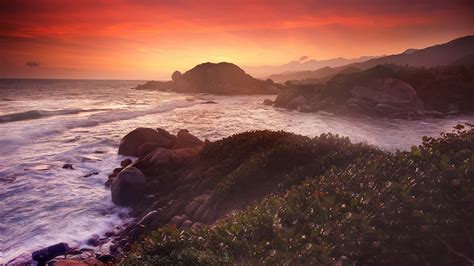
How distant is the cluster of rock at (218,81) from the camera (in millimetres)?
102125

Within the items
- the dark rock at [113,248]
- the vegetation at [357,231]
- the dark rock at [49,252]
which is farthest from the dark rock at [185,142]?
the vegetation at [357,231]

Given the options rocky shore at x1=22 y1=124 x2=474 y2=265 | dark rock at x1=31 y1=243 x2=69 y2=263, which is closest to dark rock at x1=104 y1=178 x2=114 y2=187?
rocky shore at x1=22 y1=124 x2=474 y2=265

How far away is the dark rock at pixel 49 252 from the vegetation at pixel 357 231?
5.78 meters

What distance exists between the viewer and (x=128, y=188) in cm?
1318

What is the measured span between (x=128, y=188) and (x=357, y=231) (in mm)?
10711

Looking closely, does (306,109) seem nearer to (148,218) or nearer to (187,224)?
(148,218)

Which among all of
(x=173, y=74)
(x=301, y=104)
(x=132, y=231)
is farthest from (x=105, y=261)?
(x=173, y=74)

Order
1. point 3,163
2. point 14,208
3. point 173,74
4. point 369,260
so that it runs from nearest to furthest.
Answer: point 369,260 < point 14,208 < point 3,163 < point 173,74

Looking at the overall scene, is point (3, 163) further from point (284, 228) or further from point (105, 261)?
point (284, 228)

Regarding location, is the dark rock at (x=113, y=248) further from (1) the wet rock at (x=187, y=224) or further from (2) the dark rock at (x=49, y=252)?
(1) the wet rock at (x=187, y=224)

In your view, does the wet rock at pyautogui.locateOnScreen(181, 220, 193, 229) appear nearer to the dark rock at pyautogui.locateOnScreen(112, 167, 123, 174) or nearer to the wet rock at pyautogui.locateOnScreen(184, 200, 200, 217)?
the wet rock at pyautogui.locateOnScreen(184, 200, 200, 217)

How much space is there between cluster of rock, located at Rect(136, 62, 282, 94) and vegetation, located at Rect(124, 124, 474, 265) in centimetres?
9313

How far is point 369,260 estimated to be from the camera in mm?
4402

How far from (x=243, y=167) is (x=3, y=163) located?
15.7 metres
